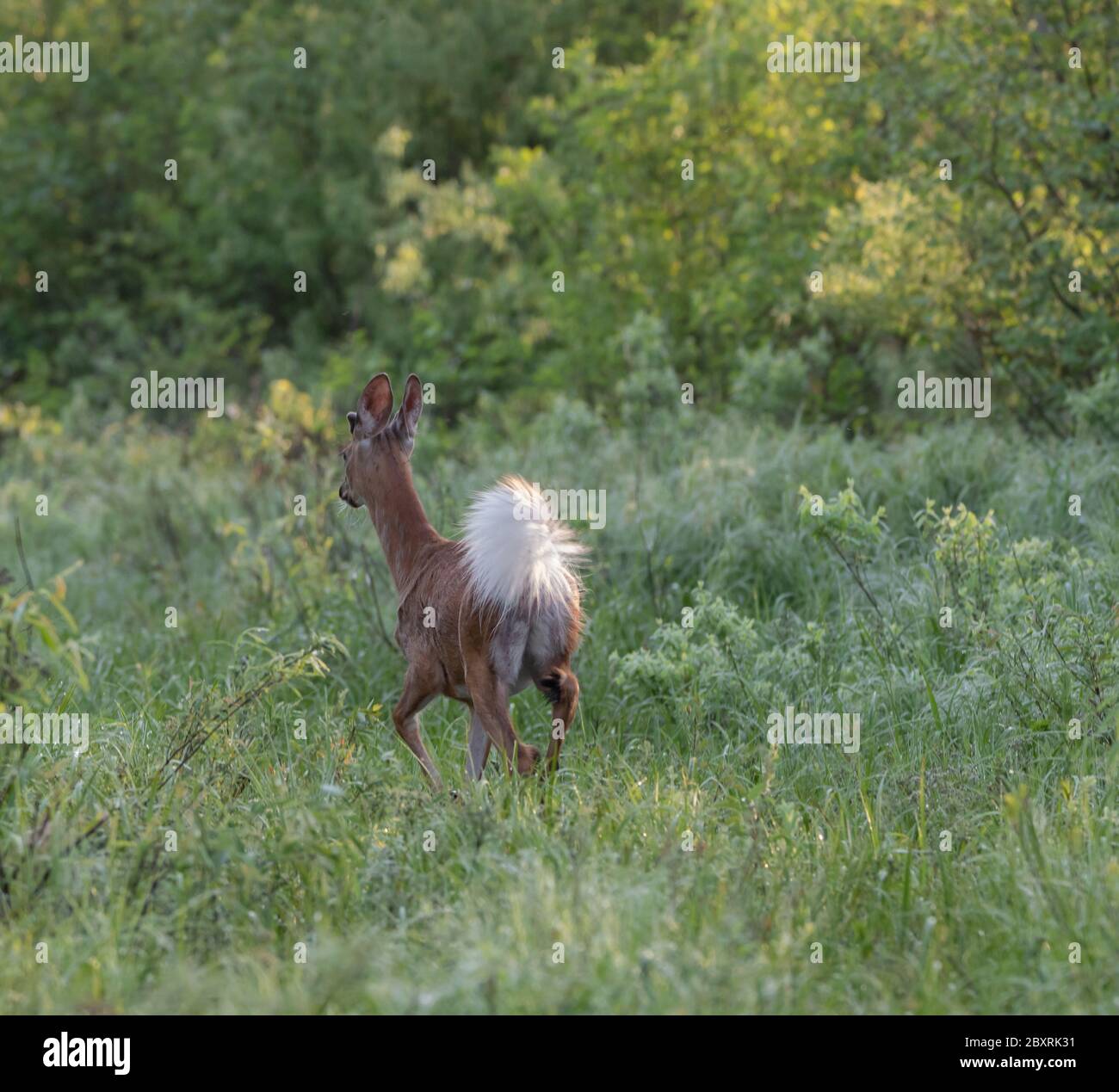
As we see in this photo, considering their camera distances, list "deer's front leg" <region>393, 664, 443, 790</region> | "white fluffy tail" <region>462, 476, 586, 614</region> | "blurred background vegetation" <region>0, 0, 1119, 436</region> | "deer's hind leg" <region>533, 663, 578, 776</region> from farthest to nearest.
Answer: "blurred background vegetation" <region>0, 0, 1119, 436</region>, "deer's front leg" <region>393, 664, 443, 790</region>, "deer's hind leg" <region>533, 663, 578, 776</region>, "white fluffy tail" <region>462, 476, 586, 614</region>

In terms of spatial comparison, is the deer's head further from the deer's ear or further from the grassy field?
the grassy field

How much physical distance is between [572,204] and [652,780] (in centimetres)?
988

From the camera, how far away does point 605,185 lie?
45.9 feet

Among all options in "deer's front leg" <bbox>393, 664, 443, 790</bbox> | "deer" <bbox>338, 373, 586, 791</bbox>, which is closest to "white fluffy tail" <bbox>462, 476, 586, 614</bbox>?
"deer" <bbox>338, 373, 586, 791</bbox>

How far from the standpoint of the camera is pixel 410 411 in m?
6.14

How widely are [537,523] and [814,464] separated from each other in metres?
4.45

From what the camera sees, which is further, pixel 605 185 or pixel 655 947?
pixel 605 185

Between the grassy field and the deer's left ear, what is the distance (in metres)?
0.54

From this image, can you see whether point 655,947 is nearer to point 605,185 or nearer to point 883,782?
point 883,782

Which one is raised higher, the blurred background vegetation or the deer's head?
the blurred background vegetation

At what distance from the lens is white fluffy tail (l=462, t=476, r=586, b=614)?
16.9 feet
